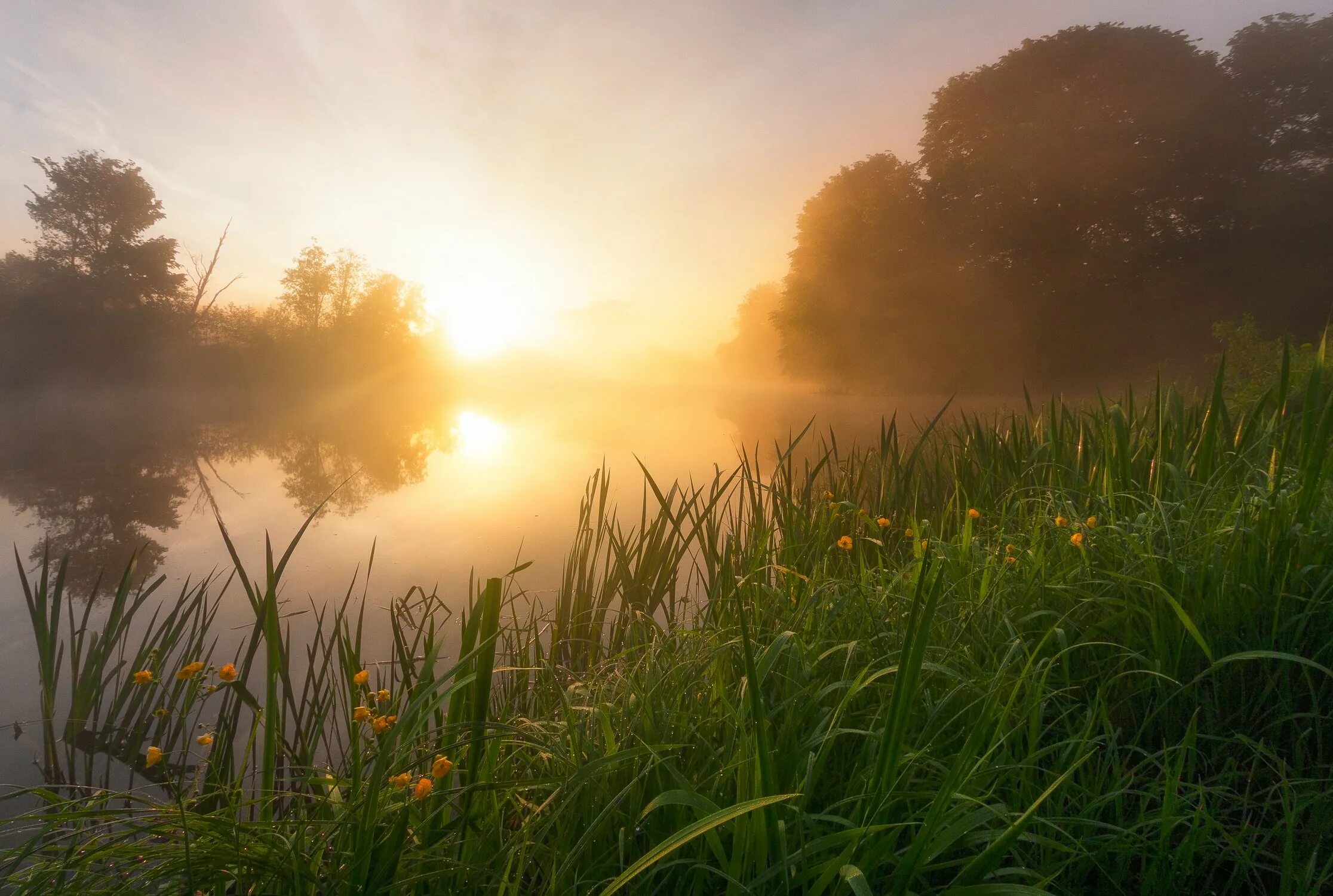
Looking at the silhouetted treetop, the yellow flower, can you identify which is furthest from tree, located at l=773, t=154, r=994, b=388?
the yellow flower

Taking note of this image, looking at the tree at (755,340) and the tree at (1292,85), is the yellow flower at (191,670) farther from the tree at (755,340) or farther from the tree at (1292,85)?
the tree at (755,340)

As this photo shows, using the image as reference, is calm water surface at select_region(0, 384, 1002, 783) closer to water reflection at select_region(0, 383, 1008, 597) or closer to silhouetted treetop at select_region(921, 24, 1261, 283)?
water reflection at select_region(0, 383, 1008, 597)

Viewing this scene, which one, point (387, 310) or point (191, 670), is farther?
point (387, 310)

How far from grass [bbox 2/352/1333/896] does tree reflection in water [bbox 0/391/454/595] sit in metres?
1.75

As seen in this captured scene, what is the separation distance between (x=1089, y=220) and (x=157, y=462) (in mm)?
21475

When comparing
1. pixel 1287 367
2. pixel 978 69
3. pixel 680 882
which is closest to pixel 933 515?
pixel 1287 367

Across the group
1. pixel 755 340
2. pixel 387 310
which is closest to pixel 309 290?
pixel 387 310

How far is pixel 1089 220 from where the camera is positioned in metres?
17.2

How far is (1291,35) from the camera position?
15562mm

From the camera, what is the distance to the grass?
2.58 feet

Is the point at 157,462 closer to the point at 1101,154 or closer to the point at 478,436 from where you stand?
the point at 478,436

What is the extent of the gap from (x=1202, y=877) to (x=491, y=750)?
1104 millimetres

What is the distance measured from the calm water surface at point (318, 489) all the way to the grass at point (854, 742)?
748 mm

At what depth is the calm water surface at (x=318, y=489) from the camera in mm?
3779
